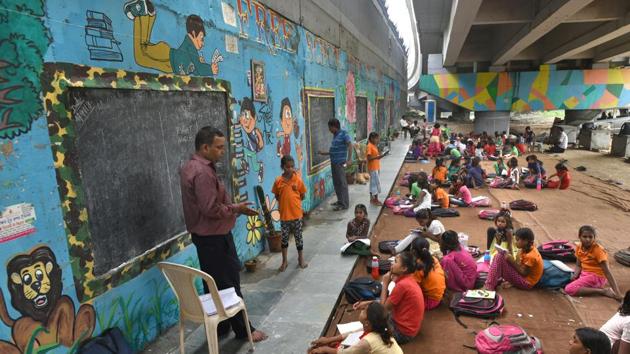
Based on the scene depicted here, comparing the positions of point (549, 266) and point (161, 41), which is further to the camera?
point (549, 266)

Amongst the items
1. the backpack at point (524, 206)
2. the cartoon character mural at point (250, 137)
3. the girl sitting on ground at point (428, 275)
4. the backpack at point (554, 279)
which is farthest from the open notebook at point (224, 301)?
the backpack at point (524, 206)

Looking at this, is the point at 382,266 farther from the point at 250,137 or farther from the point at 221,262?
the point at 221,262

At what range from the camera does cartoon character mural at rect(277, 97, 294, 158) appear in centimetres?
720

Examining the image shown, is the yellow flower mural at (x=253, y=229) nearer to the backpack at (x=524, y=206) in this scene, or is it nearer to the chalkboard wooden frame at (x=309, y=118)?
the chalkboard wooden frame at (x=309, y=118)

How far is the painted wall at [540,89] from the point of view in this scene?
81.8 feet

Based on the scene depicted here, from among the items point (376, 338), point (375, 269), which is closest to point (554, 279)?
point (375, 269)

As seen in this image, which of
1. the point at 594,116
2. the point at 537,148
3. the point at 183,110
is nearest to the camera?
the point at 183,110

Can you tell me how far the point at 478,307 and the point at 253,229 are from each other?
3.32 meters

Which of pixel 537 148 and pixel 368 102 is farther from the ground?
pixel 368 102

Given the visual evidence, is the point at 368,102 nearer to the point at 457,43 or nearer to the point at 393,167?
the point at 393,167

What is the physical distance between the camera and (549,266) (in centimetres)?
578

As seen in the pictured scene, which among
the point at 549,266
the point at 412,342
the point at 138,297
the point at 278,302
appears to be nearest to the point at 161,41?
the point at 138,297

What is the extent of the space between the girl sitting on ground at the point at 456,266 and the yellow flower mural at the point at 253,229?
2799 mm

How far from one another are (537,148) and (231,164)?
2132 centimetres
